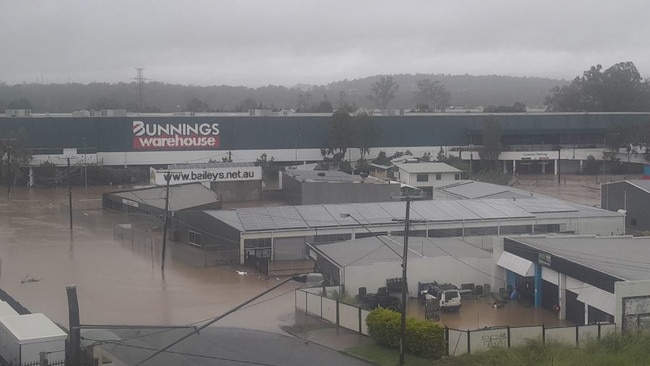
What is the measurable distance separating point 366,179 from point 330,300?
14.6 meters

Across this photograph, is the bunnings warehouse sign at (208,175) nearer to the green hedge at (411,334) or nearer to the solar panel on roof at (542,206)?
the solar panel on roof at (542,206)

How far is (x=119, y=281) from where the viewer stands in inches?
606

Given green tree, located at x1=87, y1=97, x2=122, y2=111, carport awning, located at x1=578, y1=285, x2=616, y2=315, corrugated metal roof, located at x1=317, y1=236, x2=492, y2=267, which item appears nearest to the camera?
carport awning, located at x1=578, y1=285, x2=616, y2=315

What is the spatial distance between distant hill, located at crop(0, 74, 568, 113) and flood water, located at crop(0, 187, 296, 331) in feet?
145

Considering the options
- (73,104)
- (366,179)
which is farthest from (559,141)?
(73,104)

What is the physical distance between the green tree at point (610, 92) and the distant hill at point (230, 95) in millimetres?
26896

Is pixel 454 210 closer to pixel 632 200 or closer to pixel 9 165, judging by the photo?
pixel 632 200

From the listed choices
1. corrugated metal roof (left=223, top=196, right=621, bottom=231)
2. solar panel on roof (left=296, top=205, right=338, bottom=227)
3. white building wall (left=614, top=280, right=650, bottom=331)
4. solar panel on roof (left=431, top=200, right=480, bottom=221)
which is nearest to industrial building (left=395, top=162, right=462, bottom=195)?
corrugated metal roof (left=223, top=196, right=621, bottom=231)

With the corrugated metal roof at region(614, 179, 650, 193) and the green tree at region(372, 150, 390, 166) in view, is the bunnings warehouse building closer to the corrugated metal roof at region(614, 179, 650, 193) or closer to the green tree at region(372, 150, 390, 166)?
the green tree at region(372, 150, 390, 166)

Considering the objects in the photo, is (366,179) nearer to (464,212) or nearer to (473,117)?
(464,212)

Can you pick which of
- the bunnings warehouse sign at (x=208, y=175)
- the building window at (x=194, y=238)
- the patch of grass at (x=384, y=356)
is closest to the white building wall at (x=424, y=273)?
the patch of grass at (x=384, y=356)

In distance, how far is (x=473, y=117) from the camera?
42.0 m

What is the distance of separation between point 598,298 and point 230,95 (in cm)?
12396

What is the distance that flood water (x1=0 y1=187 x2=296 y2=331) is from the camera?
12867 millimetres
